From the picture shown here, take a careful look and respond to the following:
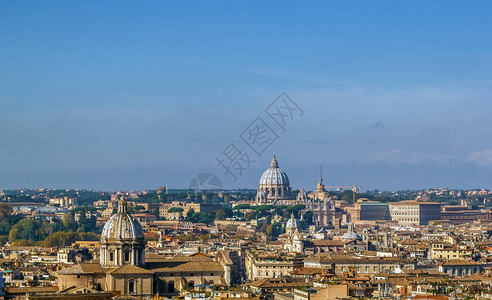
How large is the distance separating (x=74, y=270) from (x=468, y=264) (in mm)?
19337

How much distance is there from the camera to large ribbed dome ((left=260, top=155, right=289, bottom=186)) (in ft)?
573

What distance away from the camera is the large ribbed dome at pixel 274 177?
174750 millimetres

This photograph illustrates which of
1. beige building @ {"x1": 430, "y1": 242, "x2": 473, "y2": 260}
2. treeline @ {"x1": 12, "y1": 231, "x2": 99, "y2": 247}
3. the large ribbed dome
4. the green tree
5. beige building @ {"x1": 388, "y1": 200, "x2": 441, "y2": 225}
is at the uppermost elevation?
the large ribbed dome

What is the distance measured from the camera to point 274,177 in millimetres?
174750

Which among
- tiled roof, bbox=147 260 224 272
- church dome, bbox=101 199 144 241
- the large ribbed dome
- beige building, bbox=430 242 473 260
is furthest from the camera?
Result: the large ribbed dome

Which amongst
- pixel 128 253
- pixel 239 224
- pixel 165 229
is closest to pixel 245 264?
pixel 128 253

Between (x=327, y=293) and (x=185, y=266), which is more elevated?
(x=185, y=266)

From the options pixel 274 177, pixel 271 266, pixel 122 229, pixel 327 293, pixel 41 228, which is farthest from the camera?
pixel 274 177

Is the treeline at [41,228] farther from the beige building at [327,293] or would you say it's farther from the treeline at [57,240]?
the beige building at [327,293]

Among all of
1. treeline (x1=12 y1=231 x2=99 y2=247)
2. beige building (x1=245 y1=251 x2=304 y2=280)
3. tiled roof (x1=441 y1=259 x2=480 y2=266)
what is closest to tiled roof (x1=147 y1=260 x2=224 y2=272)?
beige building (x1=245 y1=251 x2=304 y2=280)

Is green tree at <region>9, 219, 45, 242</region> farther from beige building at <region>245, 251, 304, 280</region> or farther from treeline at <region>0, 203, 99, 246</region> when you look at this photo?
beige building at <region>245, 251, 304, 280</region>

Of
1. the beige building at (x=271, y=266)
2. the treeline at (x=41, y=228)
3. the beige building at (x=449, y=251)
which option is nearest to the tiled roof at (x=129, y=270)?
the beige building at (x=271, y=266)

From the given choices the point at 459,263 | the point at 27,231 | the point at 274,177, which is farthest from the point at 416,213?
the point at 459,263

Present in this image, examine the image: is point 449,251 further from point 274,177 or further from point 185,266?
point 274,177
